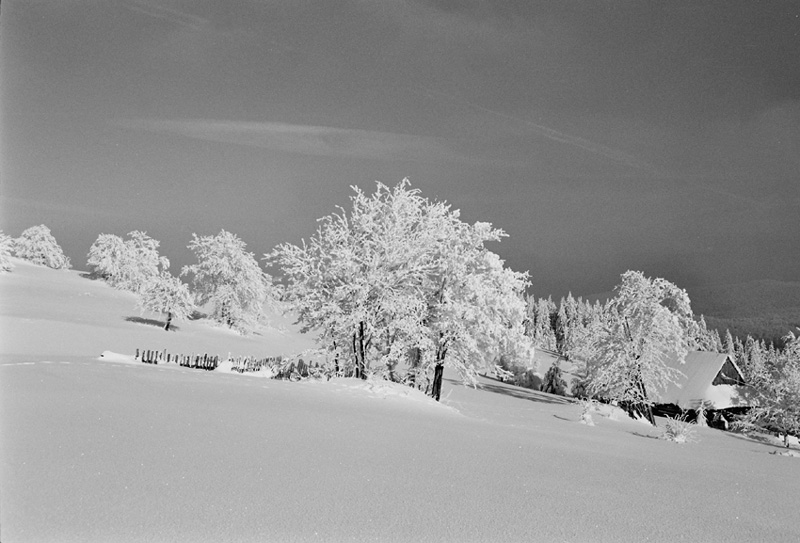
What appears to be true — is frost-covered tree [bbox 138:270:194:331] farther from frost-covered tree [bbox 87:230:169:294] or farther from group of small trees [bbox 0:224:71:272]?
group of small trees [bbox 0:224:71:272]

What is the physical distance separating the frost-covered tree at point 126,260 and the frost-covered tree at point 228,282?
18.8 m

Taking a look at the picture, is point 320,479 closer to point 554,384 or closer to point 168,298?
point 168,298

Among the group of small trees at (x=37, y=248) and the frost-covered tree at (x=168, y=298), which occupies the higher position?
the group of small trees at (x=37, y=248)

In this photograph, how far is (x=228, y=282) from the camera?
59.2 metres

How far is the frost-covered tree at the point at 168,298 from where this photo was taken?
47.5m

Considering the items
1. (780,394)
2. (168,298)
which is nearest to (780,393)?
(780,394)

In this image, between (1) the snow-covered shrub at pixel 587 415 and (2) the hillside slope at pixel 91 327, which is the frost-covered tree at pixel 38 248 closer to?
(2) the hillside slope at pixel 91 327

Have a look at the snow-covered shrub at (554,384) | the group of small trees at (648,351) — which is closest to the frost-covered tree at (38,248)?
the snow-covered shrub at (554,384)

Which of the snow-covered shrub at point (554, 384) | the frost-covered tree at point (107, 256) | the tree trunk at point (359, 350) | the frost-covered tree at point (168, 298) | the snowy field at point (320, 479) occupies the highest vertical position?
the frost-covered tree at point (107, 256)

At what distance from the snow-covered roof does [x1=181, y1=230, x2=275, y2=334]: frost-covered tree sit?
4170cm

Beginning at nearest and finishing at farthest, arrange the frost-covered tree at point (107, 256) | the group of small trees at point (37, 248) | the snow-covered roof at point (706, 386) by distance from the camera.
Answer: the snow-covered roof at point (706, 386) → the frost-covered tree at point (107, 256) → the group of small trees at point (37, 248)

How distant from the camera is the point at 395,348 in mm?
22500

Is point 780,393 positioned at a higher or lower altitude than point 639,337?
lower

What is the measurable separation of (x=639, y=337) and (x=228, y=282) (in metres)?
41.5
